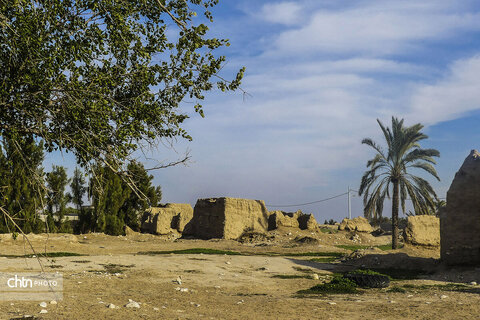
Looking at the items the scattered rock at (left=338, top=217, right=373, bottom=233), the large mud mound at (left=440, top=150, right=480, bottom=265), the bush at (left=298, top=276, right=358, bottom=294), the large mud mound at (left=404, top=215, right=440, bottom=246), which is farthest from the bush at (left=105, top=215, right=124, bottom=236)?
the bush at (left=298, top=276, right=358, bottom=294)

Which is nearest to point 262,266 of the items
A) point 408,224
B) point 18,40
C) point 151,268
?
point 151,268

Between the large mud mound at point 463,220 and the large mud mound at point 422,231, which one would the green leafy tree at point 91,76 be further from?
the large mud mound at point 422,231

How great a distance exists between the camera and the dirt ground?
7.59 metres

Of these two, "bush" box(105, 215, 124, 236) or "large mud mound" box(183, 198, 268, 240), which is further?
"bush" box(105, 215, 124, 236)

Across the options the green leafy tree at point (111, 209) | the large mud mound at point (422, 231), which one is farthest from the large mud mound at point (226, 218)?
the large mud mound at point (422, 231)

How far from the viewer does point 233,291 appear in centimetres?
1039

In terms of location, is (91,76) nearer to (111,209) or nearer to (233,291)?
(233,291)

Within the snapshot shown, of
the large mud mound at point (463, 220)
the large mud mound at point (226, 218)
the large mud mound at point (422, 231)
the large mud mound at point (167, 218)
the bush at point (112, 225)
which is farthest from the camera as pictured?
the large mud mound at point (167, 218)

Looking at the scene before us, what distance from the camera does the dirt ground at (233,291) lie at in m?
7.59

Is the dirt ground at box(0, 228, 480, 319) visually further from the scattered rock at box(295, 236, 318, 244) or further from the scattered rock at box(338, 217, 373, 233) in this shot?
the scattered rock at box(338, 217, 373, 233)

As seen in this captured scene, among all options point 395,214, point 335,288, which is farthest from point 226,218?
point 335,288

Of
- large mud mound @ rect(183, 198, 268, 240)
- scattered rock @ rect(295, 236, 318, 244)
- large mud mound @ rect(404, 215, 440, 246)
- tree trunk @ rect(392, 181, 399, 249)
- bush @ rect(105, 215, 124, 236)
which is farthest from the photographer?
bush @ rect(105, 215, 124, 236)

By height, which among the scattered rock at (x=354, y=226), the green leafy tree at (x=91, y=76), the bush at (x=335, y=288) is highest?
the green leafy tree at (x=91, y=76)

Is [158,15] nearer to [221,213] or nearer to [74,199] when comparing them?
[221,213]
